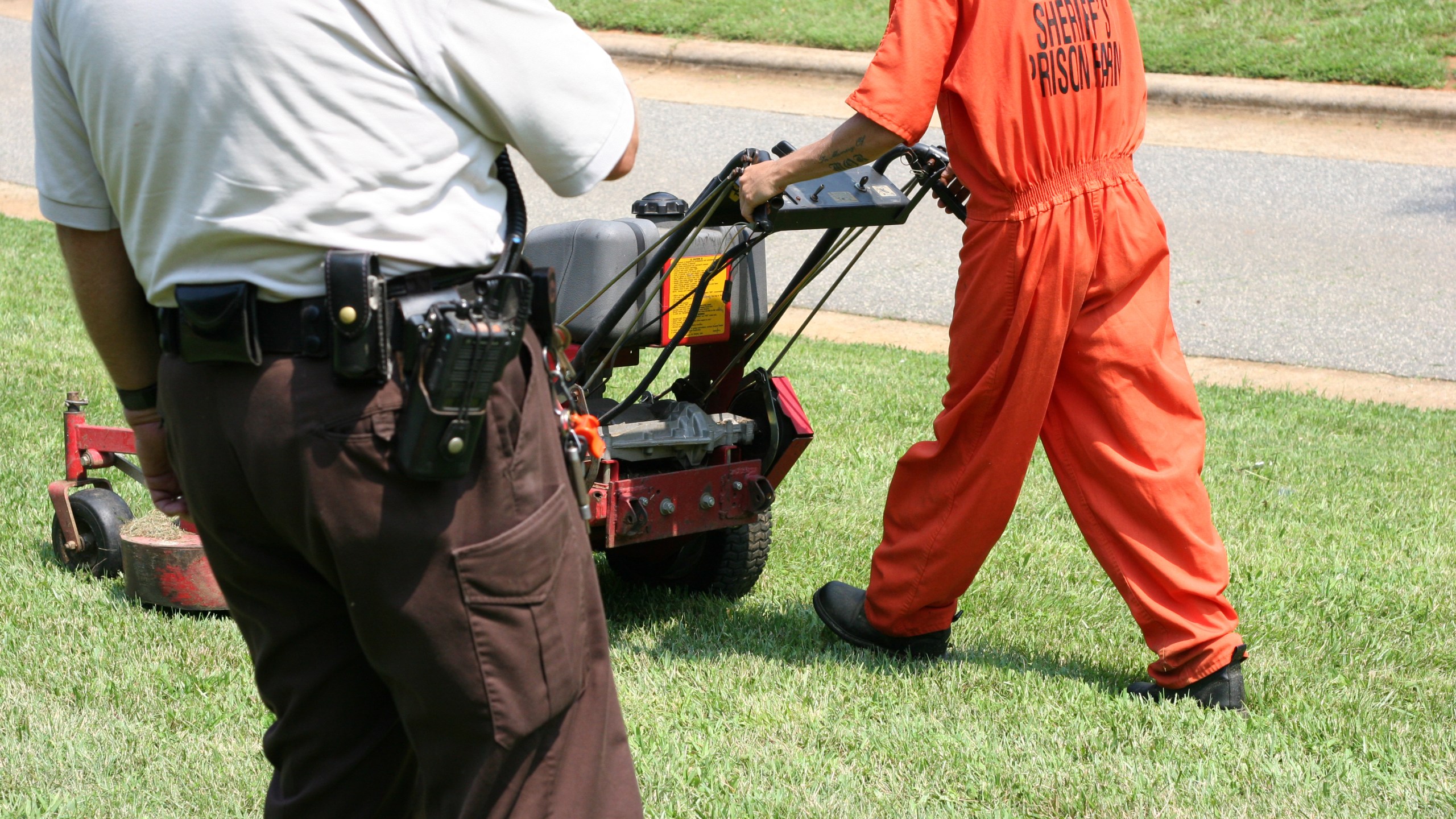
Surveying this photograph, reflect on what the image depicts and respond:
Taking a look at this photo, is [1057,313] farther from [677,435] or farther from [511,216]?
[511,216]

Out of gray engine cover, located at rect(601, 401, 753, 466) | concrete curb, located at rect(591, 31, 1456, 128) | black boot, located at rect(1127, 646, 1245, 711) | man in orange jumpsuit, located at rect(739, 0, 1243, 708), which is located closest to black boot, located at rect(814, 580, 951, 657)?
man in orange jumpsuit, located at rect(739, 0, 1243, 708)

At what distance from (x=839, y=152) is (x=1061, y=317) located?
0.65m

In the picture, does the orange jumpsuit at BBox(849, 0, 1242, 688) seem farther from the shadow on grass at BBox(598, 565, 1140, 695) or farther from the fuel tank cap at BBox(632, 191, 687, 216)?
the fuel tank cap at BBox(632, 191, 687, 216)

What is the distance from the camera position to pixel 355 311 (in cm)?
156

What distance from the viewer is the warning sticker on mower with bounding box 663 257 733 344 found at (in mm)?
3646

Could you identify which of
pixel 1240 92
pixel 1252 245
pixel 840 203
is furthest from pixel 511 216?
pixel 1240 92

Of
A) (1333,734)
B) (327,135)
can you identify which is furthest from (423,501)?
(1333,734)

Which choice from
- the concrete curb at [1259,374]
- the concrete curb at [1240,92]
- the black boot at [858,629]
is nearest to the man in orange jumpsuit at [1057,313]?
the black boot at [858,629]

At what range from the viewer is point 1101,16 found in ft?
10.5

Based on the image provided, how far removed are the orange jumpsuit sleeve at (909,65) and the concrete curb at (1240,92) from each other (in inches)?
350

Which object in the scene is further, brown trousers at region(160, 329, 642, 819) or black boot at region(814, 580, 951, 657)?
black boot at region(814, 580, 951, 657)

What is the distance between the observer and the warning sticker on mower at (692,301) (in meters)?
3.65

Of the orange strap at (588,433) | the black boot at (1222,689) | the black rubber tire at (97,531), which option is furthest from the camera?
the black rubber tire at (97,531)

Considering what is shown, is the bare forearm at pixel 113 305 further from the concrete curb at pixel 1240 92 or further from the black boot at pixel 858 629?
the concrete curb at pixel 1240 92
